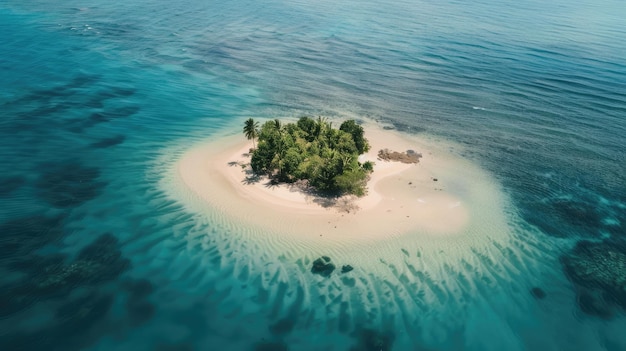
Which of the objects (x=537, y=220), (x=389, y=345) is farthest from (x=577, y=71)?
(x=389, y=345)

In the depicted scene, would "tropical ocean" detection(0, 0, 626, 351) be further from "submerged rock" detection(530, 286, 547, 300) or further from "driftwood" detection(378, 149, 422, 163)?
"driftwood" detection(378, 149, 422, 163)

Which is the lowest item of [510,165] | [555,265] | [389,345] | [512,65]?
[389,345]

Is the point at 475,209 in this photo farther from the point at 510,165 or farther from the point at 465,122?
the point at 465,122

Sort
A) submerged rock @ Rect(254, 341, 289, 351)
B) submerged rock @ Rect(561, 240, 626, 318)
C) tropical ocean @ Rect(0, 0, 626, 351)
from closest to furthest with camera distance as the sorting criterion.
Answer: submerged rock @ Rect(254, 341, 289, 351)
tropical ocean @ Rect(0, 0, 626, 351)
submerged rock @ Rect(561, 240, 626, 318)

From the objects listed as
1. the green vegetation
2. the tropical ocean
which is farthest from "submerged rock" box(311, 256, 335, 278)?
the green vegetation

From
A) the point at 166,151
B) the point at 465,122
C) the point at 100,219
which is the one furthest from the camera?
the point at 465,122

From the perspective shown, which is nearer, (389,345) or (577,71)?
(389,345)
